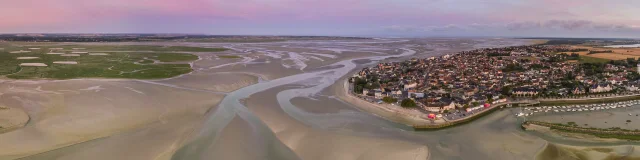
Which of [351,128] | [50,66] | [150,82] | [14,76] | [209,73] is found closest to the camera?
[351,128]

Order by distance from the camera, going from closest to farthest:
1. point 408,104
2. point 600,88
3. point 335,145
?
point 335,145
point 408,104
point 600,88

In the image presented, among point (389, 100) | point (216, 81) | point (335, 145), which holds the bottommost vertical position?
point (335, 145)

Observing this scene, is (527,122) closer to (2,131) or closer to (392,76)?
(392,76)

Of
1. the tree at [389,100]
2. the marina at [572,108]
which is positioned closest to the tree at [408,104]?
the tree at [389,100]

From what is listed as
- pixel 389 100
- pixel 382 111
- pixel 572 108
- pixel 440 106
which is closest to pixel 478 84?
pixel 572 108

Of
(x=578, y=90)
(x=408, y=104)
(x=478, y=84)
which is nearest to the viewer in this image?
(x=408, y=104)

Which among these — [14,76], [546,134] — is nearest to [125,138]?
[546,134]

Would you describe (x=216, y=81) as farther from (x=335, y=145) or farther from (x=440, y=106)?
(x=440, y=106)

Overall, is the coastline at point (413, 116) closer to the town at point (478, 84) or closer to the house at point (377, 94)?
the town at point (478, 84)

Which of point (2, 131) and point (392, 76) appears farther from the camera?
point (392, 76)
